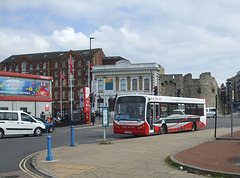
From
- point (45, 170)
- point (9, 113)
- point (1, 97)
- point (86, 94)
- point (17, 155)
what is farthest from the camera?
point (86, 94)

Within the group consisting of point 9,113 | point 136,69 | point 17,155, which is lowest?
point 17,155

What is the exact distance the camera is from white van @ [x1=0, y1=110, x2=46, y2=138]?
2108cm

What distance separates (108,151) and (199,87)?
2745 inches

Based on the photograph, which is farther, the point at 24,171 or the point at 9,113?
the point at 9,113

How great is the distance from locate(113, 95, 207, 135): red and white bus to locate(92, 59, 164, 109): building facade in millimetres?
41676

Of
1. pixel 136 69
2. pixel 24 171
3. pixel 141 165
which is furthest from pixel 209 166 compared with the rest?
pixel 136 69

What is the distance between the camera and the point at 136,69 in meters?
67.2

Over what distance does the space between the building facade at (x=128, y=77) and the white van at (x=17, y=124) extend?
42.8 m

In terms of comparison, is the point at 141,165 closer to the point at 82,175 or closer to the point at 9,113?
the point at 82,175

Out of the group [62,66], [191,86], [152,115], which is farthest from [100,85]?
[152,115]

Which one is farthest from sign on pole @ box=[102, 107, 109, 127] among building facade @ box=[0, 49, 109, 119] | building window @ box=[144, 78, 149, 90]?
building facade @ box=[0, 49, 109, 119]

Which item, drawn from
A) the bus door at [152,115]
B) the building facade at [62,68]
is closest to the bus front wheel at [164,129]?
the bus door at [152,115]

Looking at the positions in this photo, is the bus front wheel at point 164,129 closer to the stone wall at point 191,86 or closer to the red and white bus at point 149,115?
the red and white bus at point 149,115

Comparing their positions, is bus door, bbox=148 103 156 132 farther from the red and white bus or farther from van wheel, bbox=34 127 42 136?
van wheel, bbox=34 127 42 136
